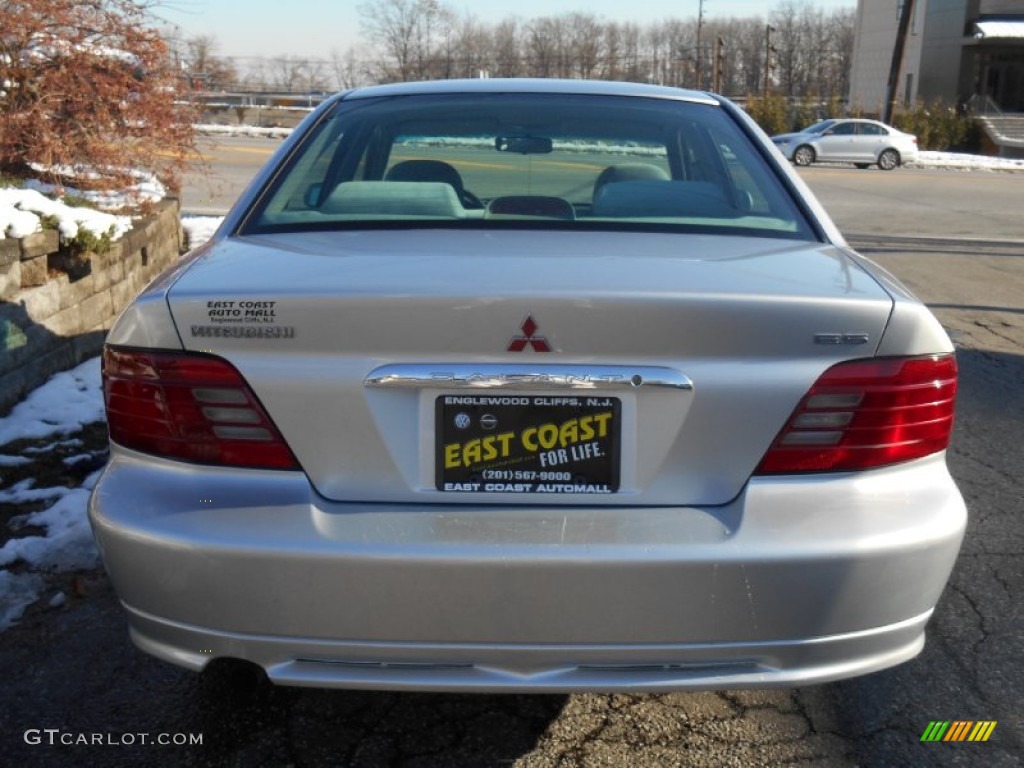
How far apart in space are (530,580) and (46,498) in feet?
8.57

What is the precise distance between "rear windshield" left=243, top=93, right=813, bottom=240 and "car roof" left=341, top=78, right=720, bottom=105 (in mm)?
51

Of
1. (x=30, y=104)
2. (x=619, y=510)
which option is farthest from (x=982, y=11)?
(x=619, y=510)

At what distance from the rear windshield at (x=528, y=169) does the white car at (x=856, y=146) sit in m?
27.2

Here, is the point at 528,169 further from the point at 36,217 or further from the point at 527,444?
the point at 36,217

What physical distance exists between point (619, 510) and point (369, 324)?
626mm

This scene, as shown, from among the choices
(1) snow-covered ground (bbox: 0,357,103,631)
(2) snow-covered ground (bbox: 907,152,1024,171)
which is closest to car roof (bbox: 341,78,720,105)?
(1) snow-covered ground (bbox: 0,357,103,631)

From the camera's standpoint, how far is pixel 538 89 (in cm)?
351

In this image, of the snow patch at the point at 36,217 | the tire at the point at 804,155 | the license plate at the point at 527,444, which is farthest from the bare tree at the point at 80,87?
the tire at the point at 804,155

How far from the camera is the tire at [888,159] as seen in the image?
29578mm

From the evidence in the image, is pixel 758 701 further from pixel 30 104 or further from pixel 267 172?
pixel 30 104

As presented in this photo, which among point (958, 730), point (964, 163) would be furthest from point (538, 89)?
point (964, 163)

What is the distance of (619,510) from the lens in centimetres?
208

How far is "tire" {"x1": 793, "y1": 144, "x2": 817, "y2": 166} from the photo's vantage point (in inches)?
1168

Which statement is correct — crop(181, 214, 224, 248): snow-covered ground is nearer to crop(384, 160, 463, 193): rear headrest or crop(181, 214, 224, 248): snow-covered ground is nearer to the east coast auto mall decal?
crop(384, 160, 463, 193): rear headrest
